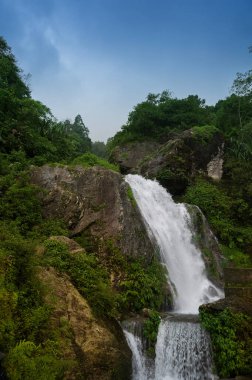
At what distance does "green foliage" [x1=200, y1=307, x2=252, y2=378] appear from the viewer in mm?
9945

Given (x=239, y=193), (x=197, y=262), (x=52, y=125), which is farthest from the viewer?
(x=239, y=193)

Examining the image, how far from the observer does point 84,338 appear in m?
9.04

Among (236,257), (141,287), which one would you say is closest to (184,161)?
(236,257)

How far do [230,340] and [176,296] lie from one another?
3858 mm

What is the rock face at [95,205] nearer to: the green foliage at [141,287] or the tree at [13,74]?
the green foliage at [141,287]

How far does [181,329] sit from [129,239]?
4.48 meters

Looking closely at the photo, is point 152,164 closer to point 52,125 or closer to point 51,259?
point 52,125

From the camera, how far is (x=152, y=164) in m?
25.2

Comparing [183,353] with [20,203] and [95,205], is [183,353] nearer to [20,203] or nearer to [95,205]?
[95,205]

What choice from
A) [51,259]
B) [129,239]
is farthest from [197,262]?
[51,259]

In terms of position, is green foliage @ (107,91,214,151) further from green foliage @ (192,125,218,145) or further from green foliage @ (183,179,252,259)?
green foliage @ (183,179,252,259)

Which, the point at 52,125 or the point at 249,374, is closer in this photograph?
the point at 249,374

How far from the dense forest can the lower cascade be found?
3.31 feet

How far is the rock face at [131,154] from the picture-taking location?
1137 inches
